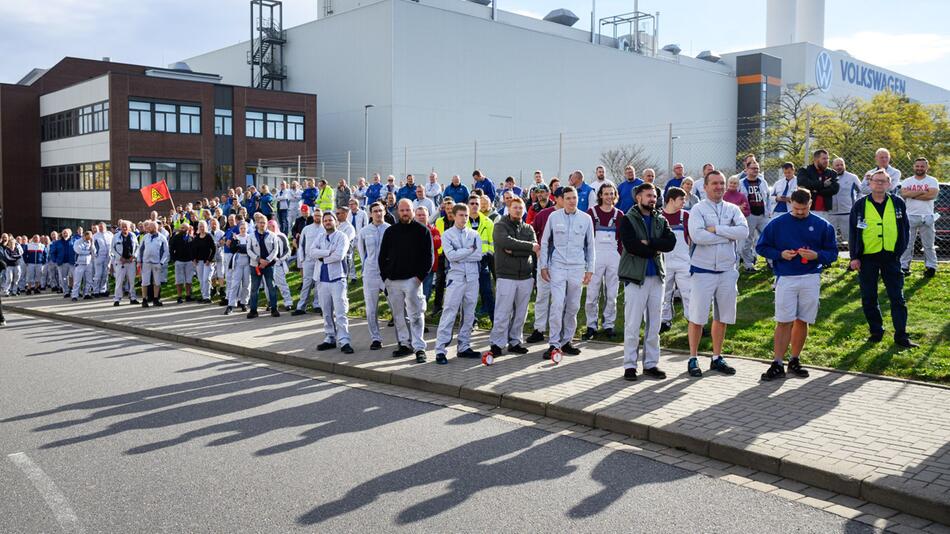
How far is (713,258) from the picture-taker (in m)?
8.70

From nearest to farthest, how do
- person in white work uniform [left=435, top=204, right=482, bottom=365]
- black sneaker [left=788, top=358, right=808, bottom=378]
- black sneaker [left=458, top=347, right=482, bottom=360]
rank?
black sneaker [left=788, top=358, right=808, bottom=378]
person in white work uniform [left=435, top=204, right=482, bottom=365]
black sneaker [left=458, top=347, right=482, bottom=360]

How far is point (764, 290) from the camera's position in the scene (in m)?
13.5

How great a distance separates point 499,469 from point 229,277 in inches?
514

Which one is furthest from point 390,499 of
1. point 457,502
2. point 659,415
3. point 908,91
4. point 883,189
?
point 908,91

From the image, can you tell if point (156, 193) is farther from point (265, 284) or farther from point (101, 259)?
point (265, 284)

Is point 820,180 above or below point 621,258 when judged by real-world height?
above

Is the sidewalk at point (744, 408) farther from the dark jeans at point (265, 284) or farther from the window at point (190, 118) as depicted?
the window at point (190, 118)

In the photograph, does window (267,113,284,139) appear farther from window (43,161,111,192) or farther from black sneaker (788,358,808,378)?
black sneaker (788,358,808,378)

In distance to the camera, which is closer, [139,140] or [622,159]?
[622,159]

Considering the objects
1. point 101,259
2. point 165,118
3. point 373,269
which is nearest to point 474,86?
point 165,118

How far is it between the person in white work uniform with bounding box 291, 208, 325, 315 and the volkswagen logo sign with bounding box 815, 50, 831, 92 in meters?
67.8

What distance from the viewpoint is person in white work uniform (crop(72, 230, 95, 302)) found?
22.7 m

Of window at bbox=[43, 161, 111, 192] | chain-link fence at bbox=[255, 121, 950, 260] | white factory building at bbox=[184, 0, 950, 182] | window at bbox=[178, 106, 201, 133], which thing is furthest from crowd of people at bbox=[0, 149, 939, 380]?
window at bbox=[43, 161, 111, 192]

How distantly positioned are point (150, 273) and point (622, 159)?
2961 centimetres
